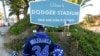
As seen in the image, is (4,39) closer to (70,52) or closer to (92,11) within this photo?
(70,52)

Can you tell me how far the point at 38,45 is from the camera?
3.96 meters

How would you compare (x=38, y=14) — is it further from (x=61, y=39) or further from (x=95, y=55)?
(x=95, y=55)

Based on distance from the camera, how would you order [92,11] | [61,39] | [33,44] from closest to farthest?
1. [33,44]
2. [61,39]
3. [92,11]

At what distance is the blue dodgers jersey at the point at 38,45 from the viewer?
391 centimetres

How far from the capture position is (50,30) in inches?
294

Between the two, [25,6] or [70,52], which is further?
[25,6]

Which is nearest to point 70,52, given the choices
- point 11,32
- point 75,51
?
point 75,51

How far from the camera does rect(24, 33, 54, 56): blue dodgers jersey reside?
3.91 m

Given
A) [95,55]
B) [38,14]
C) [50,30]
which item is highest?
[38,14]

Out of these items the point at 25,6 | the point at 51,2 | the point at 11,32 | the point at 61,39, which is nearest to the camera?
the point at 51,2

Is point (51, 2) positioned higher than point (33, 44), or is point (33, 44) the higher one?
point (51, 2)

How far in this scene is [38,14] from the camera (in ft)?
21.8

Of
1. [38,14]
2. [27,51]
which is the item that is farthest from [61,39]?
[27,51]

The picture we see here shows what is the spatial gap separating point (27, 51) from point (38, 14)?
2700mm
